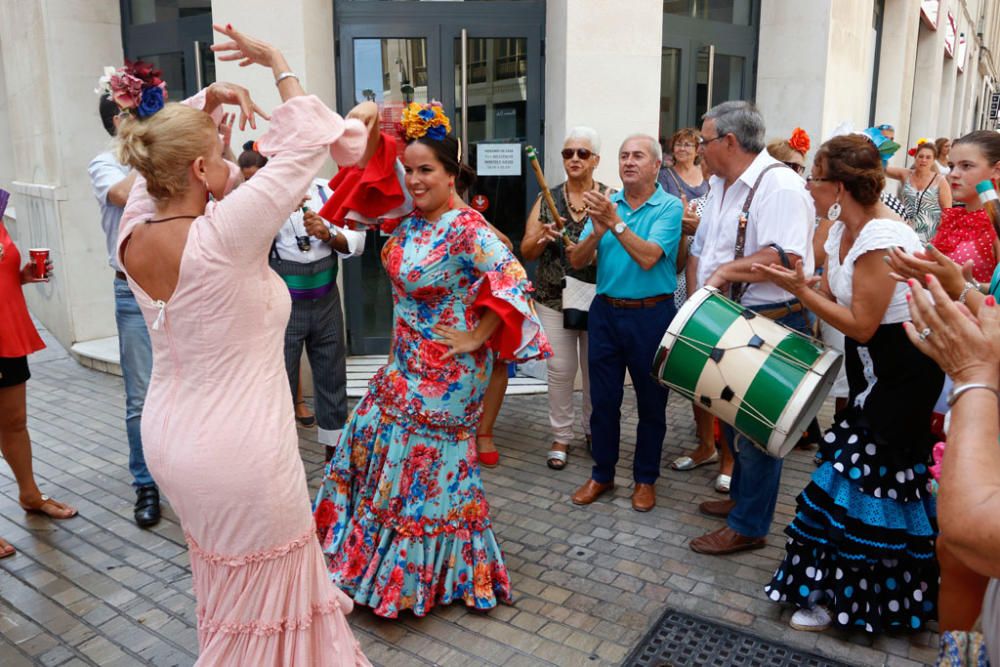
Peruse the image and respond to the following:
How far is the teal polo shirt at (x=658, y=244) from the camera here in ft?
14.3

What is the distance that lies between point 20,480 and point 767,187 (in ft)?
14.1

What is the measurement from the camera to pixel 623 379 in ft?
14.9

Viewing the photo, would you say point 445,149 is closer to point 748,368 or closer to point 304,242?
point 748,368

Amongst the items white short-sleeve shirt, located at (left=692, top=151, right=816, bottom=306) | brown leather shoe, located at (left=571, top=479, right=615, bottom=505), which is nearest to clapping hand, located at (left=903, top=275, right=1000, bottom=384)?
white short-sleeve shirt, located at (left=692, top=151, right=816, bottom=306)

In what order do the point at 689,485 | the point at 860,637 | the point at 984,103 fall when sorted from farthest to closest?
1. the point at 984,103
2. the point at 689,485
3. the point at 860,637

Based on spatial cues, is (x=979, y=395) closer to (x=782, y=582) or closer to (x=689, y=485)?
(x=782, y=582)

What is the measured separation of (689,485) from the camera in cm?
493

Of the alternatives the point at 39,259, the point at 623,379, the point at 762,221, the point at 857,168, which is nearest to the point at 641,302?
the point at 623,379

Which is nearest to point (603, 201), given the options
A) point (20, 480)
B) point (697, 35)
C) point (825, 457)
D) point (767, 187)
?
point (767, 187)

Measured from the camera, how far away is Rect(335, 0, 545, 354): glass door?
6.91 m

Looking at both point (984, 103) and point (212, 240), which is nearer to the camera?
point (212, 240)

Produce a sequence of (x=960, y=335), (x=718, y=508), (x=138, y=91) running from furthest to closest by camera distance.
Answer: (x=718, y=508)
(x=138, y=91)
(x=960, y=335)

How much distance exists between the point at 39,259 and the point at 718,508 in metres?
3.88

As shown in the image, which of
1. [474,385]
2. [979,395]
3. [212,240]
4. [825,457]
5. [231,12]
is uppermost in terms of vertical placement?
[231,12]
